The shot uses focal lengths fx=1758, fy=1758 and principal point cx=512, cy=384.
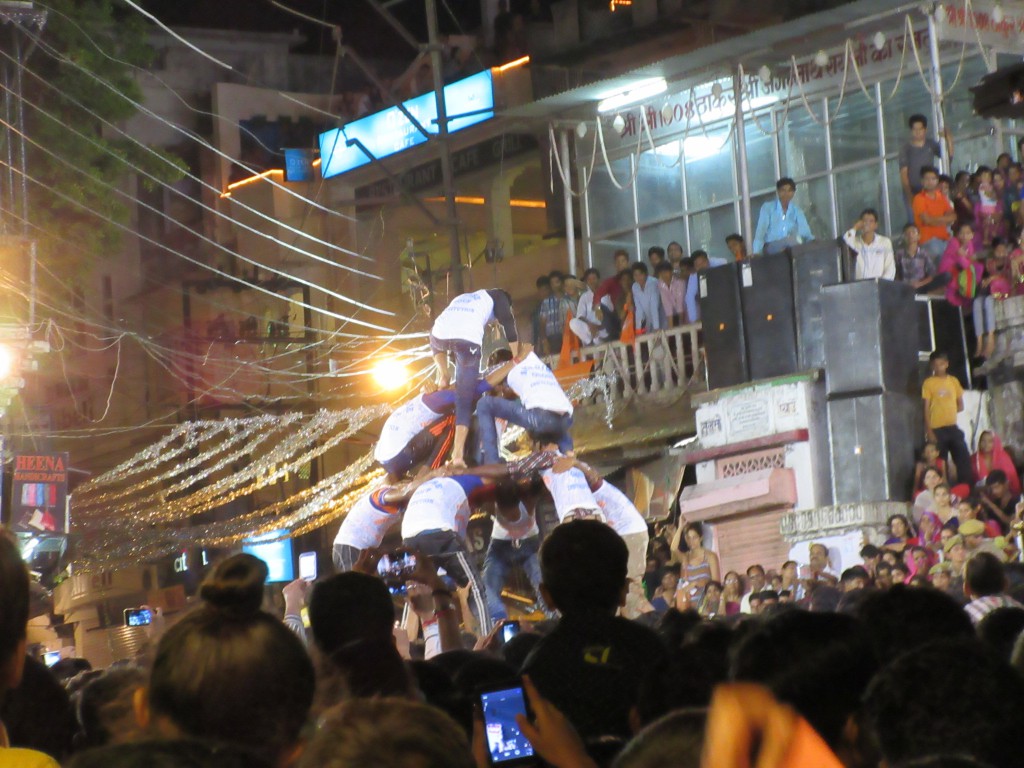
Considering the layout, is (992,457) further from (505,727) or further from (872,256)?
(505,727)

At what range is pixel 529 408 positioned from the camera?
1385 centimetres

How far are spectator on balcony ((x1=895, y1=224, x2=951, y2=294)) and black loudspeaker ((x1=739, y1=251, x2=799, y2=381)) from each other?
1.19m

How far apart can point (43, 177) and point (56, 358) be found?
976 centimetres

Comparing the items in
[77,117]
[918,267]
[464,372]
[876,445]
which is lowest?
[876,445]

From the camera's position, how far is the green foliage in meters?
23.1

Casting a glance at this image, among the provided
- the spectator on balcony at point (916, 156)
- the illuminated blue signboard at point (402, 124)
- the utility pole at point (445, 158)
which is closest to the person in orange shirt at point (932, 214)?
the spectator on balcony at point (916, 156)

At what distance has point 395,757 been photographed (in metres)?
2.45

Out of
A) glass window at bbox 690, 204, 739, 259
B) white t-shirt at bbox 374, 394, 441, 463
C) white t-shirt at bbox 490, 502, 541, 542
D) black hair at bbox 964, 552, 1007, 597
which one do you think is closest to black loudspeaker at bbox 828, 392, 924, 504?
white t-shirt at bbox 490, 502, 541, 542

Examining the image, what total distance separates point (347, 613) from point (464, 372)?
883cm

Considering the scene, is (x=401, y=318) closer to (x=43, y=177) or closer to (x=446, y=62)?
(x=446, y=62)

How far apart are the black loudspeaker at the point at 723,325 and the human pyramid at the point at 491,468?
4.59 metres

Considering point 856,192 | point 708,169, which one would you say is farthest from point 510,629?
point 708,169

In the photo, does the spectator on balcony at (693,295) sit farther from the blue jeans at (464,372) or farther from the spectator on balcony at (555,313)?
the blue jeans at (464,372)

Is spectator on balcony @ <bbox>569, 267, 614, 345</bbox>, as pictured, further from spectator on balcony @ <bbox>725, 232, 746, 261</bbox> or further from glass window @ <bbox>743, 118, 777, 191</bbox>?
glass window @ <bbox>743, 118, 777, 191</bbox>
